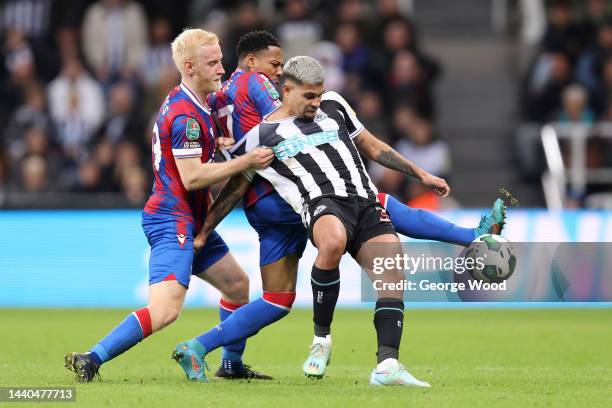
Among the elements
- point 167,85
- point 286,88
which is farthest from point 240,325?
point 167,85

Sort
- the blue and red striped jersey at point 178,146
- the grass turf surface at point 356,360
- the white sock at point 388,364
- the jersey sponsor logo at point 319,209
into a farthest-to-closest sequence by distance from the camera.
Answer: the blue and red striped jersey at point 178,146 → the jersey sponsor logo at point 319,209 → the white sock at point 388,364 → the grass turf surface at point 356,360

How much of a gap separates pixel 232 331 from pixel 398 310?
1144 mm

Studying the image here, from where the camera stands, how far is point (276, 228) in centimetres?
867

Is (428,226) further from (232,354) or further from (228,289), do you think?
(232,354)

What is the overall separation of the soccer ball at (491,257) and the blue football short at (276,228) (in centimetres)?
113

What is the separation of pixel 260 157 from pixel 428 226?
4.05 feet

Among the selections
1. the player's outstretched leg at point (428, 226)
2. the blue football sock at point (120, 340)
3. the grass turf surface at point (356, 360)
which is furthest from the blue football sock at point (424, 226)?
the blue football sock at point (120, 340)

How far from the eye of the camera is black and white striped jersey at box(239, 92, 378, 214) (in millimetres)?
8312

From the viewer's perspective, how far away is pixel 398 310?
26.6 ft

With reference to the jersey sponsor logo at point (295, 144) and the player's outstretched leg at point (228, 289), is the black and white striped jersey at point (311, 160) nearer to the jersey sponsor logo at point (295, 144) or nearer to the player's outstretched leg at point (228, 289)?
the jersey sponsor logo at point (295, 144)

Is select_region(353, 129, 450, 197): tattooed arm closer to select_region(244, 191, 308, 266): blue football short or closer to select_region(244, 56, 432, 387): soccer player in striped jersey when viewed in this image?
select_region(244, 56, 432, 387): soccer player in striped jersey

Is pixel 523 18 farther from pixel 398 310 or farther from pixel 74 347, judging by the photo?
pixel 398 310

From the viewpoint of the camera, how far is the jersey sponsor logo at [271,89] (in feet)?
28.2

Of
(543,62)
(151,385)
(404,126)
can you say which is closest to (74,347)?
(151,385)
